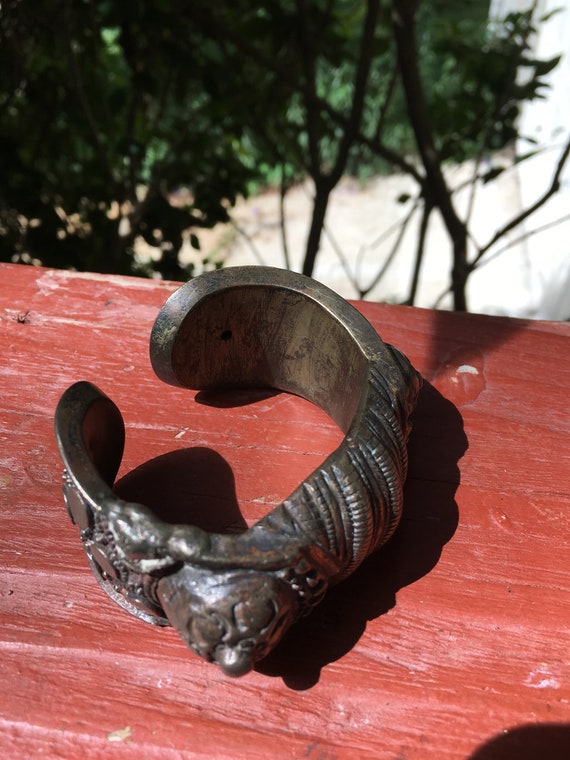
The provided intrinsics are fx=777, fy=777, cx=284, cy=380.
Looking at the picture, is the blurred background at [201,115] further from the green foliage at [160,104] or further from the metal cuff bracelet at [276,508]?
the metal cuff bracelet at [276,508]

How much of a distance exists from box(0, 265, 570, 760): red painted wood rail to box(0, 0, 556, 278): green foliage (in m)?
1.00

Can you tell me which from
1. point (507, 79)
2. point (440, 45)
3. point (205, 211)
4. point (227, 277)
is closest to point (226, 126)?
point (205, 211)

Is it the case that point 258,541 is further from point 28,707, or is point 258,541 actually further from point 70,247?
point 70,247

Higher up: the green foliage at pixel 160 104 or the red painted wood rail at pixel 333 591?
the green foliage at pixel 160 104

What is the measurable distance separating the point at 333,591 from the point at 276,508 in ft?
0.67

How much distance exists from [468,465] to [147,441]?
1.72 ft

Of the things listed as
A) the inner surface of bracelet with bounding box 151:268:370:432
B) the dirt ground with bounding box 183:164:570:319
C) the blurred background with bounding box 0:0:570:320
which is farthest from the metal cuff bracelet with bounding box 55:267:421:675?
the dirt ground with bounding box 183:164:570:319

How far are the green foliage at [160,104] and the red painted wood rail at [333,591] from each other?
1.00m

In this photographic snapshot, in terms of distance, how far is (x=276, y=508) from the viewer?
940mm

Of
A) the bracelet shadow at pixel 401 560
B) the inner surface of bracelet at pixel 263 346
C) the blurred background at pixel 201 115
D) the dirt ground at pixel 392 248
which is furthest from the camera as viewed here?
the dirt ground at pixel 392 248

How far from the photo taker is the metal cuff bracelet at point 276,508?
34.9 inches

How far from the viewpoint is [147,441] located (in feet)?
4.21

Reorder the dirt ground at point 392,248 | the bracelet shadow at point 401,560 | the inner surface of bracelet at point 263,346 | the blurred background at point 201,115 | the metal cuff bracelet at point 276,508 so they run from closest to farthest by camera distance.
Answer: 1. the metal cuff bracelet at point 276,508
2. the bracelet shadow at point 401,560
3. the inner surface of bracelet at point 263,346
4. the blurred background at point 201,115
5. the dirt ground at point 392,248

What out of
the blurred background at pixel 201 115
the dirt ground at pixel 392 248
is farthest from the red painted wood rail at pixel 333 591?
the dirt ground at pixel 392 248
